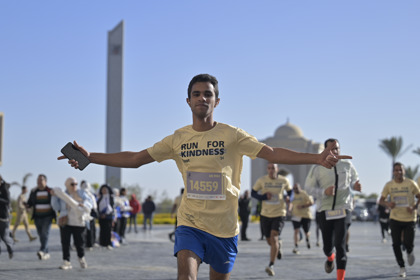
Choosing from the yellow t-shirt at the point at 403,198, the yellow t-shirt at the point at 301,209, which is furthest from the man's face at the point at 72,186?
the yellow t-shirt at the point at 301,209

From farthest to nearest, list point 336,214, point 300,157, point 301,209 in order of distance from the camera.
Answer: point 301,209 → point 336,214 → point 300,157

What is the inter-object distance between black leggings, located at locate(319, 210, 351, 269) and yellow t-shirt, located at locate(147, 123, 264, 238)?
432 centimetres

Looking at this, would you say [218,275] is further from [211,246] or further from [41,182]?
[41,182]

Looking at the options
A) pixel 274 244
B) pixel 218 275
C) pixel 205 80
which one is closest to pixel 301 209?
pixel 274 244

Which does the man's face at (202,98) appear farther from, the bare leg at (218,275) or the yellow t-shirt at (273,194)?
the yellow t-shirt at (273,194)

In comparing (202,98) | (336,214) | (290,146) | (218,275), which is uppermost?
(290,146)

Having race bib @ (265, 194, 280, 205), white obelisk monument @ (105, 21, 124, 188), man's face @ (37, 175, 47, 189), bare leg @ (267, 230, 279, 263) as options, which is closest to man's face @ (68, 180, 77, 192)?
man's face @ (37, 175, 47, 189)

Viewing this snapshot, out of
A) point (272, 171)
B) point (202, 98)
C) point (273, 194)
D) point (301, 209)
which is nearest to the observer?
point (202, 98)

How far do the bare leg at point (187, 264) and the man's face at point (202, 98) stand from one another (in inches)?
41.6

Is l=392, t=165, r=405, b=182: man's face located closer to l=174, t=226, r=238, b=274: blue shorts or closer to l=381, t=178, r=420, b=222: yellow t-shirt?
l=381, t=178, r=420, b=222: yellow t-shirt

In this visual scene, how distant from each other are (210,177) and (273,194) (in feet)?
28.7

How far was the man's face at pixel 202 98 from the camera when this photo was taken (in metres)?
5.56

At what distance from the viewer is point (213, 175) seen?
5.60m

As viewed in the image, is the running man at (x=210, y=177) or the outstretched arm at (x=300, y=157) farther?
the running man at (x=210, y=177)
